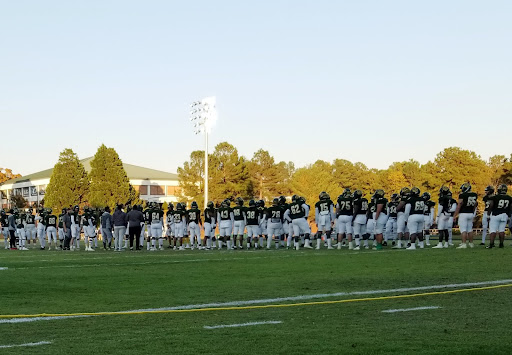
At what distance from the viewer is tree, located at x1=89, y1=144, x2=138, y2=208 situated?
3130 inches

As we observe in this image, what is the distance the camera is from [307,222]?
2922cm

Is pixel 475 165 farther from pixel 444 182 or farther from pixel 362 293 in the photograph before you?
pixel 362 293

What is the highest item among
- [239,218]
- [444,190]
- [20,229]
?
[444,190]

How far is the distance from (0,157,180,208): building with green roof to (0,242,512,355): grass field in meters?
101

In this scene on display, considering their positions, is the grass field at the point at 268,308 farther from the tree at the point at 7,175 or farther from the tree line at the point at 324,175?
the tree at the point at 7,175

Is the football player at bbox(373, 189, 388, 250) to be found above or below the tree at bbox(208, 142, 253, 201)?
below

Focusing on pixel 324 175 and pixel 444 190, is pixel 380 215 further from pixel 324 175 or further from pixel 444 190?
pixel 324 175

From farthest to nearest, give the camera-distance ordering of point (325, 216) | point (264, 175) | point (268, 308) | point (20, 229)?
point (264, 175) → point (20, 229) → point (325, 216) → point (268, 308)

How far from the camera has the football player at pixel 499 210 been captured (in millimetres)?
23995

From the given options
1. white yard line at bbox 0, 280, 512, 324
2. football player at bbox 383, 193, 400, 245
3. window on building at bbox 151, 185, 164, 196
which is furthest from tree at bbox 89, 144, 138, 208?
white yard line at bbox 0, 280, 512, 324

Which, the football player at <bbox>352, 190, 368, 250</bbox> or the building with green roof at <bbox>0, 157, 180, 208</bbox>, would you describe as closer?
the football player at <bbox>352, 190, 368, 250</bbox>

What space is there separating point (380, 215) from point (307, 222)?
A: 2.75 m

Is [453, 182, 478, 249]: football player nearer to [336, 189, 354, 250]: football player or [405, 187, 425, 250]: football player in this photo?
[405, 187, 425, 250]: football player

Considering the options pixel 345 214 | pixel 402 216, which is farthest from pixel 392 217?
pixel 345 214
